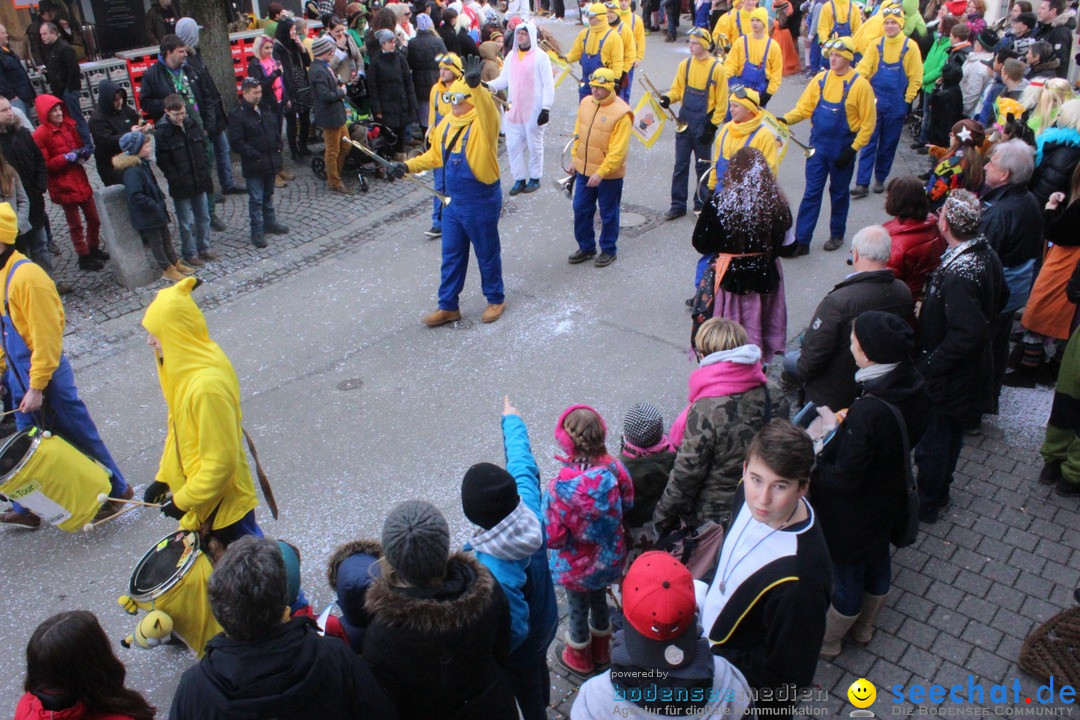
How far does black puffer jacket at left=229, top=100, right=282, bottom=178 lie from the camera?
855 cm

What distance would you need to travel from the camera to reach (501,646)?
9.50 ft

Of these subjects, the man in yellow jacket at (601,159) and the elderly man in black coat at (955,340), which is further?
the man in yellow jacket at (601,159)

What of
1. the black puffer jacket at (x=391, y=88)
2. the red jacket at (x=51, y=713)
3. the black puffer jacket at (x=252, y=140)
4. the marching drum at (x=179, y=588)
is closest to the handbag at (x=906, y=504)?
the marching drum at (x=179, y=588)

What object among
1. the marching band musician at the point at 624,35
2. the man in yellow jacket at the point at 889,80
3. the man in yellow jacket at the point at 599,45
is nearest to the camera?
the man in yellow jacket at the point at 889,80

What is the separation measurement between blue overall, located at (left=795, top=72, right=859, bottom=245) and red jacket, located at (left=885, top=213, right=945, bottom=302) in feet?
8.93

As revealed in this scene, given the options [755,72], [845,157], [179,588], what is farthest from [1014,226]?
[755,72]

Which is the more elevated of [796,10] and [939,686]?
[796,10]

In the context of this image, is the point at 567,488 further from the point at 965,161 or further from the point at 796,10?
the point at 796,10

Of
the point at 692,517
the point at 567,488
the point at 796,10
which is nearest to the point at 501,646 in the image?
the point at 567,488

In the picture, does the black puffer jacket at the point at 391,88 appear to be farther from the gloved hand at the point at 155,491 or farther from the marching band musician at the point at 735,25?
the gloved hand at the point at 155,491

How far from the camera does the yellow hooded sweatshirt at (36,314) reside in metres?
4.70

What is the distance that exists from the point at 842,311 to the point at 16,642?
451 cm

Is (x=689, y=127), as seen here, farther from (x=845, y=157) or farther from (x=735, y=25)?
(x=735, y=25)

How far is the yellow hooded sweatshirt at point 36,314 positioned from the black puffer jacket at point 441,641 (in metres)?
3.05
